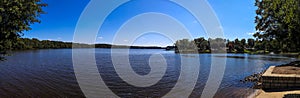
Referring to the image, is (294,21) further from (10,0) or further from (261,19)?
(10,0)

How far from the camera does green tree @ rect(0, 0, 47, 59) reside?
1076 centimetres

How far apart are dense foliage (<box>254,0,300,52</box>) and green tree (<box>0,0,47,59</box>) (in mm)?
20990

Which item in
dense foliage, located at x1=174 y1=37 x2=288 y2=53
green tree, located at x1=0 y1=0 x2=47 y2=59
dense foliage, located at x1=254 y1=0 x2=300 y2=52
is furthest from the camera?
dense foliage, located at x1=174 y1=37 x2=288 y2=53

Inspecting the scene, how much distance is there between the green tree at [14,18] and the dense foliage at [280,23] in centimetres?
2099

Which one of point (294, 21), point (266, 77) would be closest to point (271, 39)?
point (294, 21)

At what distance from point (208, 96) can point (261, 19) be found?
22.1m

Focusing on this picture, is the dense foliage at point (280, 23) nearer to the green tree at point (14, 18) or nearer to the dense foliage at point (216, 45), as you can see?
the green tree at point (14, 18)

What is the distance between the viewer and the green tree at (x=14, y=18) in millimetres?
10758

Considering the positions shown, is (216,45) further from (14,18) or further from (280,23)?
→ (14,18)

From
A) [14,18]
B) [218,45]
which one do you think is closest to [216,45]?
[218,45]

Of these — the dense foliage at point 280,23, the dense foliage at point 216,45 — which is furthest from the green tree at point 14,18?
the dense foliage at point 216,45

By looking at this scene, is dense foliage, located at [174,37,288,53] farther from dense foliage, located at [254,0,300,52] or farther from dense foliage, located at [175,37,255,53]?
dense foliage, located at [254,0,300,52]

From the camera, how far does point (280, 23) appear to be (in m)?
28.8

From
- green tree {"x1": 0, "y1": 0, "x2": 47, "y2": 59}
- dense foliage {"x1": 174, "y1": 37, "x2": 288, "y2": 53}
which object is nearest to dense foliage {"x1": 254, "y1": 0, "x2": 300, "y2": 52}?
green tree {"x1": 0, "y1": 0, "x2": 47, "y2": 59}
